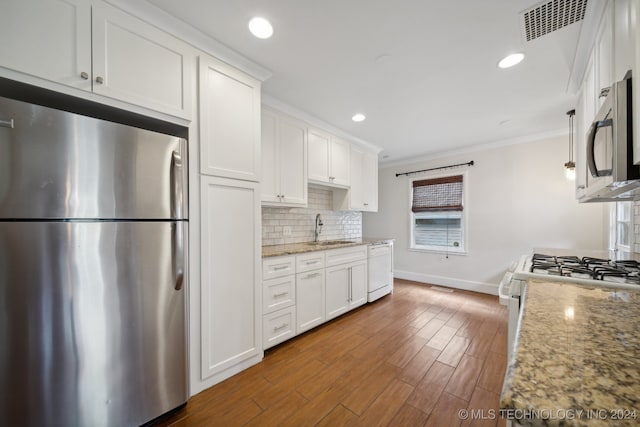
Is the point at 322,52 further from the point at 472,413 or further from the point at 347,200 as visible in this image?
the point at 472,413

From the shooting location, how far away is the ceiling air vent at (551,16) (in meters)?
1.36

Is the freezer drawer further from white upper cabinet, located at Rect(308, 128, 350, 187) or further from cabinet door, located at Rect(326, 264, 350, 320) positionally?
white upper cabinet, located at Rect(308, 128, 350, 187)

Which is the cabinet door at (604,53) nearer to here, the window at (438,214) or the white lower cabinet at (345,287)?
the white lower cabinet at (345,287)

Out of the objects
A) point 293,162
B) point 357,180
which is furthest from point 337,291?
point 357,180

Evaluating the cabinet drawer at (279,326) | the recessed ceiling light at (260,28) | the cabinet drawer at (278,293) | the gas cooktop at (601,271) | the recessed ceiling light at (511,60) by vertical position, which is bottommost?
the cabinet drawer at (279,326)

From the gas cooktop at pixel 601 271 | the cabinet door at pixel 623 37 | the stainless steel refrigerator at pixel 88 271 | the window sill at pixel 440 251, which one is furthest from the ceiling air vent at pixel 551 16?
the window sill at pixel 440 251

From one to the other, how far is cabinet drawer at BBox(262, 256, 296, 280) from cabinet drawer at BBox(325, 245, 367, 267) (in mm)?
522

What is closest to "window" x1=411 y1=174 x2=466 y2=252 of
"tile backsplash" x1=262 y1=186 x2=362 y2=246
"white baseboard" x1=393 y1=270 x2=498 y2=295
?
"white baseboard" x1=393 y1=270 x2=498 y2=295

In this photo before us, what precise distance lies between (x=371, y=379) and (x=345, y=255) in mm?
1373

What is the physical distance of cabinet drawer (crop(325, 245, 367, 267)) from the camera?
2.73 m

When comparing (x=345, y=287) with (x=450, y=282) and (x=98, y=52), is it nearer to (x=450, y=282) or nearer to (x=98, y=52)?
(x=450, y=282)

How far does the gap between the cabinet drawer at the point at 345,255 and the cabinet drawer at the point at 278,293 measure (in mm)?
555

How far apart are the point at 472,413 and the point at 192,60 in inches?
116

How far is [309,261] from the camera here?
2496mm
